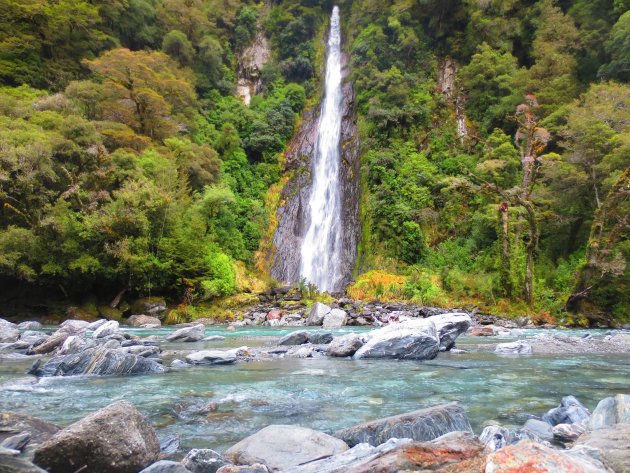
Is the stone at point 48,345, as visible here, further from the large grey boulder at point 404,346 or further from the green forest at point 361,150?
the green forest at point 361,150

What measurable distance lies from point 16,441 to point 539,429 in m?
4.32

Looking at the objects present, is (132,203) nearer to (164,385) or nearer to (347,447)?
(164,385)

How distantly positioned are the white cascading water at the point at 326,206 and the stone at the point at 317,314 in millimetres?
7505

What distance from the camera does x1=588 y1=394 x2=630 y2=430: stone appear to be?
3646mm

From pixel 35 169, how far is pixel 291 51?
26278 millimetres

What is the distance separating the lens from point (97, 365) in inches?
256

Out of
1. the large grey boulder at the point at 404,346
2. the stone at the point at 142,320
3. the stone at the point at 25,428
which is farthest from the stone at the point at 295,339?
the stone at the point at 142,320

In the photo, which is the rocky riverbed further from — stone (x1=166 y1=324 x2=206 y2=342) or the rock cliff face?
the rock cliff face

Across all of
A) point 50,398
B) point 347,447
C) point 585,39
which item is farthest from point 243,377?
point 585,39

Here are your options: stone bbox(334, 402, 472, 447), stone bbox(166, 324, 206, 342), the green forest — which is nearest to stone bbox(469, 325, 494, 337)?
the green forest

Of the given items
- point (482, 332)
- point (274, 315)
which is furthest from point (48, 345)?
point (482, 332)

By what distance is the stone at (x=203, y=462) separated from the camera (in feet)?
9.21

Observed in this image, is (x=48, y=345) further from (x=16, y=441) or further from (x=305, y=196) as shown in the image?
(x=305, y=196)

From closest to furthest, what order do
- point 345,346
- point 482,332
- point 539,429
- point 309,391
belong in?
point 539,429
point 309,391
point 345,346
point 482,332
